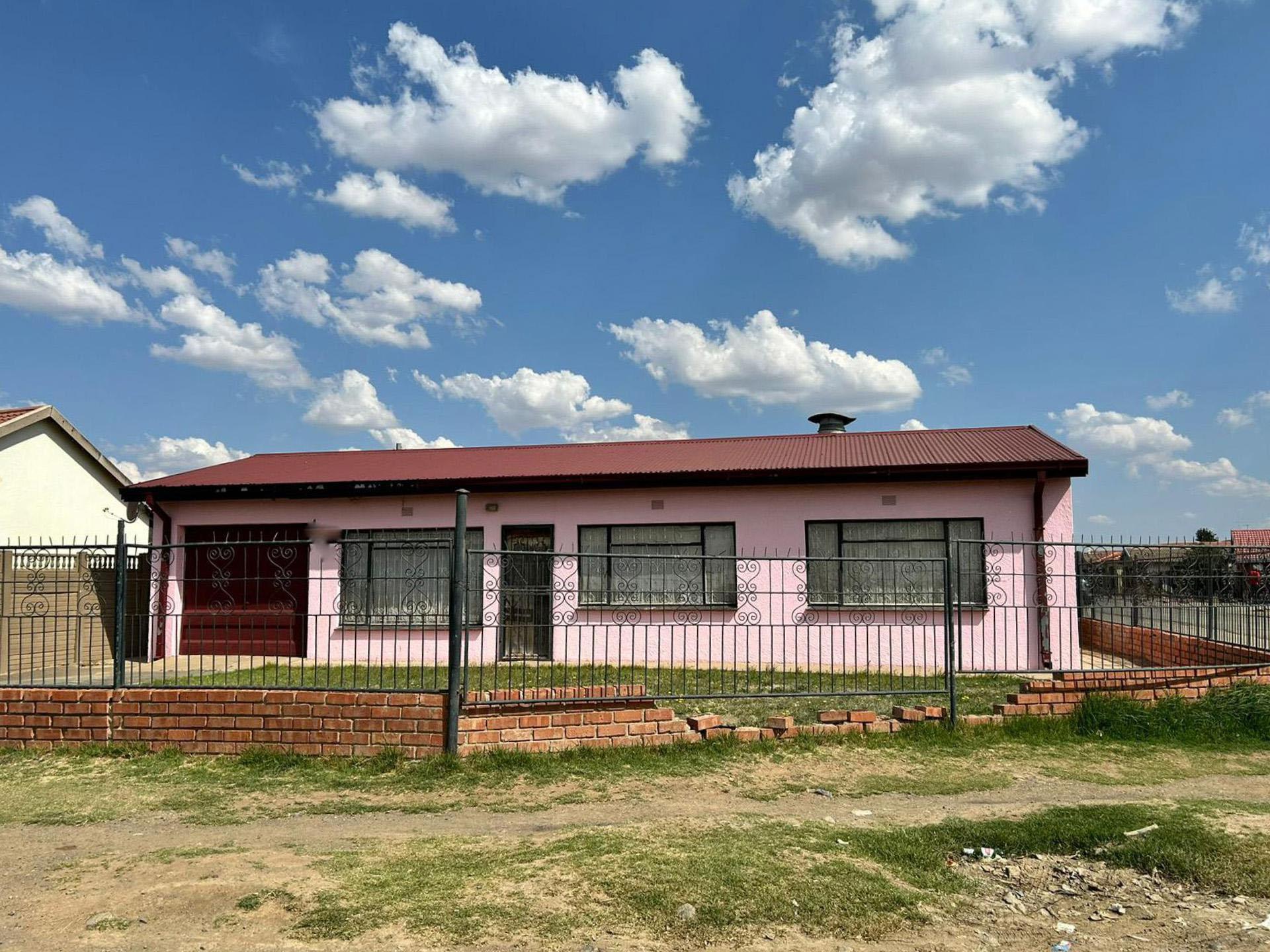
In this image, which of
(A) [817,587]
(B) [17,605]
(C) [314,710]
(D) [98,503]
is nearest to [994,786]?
(C) [314,710]

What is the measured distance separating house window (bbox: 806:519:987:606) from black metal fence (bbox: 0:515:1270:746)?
0.03 meters

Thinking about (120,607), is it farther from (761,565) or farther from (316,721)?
(761,565)

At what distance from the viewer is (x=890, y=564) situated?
40.5 ft

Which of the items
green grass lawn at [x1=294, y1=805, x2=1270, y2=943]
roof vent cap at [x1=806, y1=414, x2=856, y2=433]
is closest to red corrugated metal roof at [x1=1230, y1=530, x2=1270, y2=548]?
roof vent cap at [x1=806, y1=414, x2=856, y2=433]

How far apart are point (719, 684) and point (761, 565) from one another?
327 cm

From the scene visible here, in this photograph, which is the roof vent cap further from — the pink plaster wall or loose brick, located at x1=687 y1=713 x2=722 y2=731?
loose brick, located at x1=687 y1=713 x2=722 y2=731

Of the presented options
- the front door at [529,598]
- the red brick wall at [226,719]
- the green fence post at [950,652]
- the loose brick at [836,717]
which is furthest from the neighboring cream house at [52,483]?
the green fence post at [950,652]

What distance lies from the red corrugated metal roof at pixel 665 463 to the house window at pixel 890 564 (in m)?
0.83

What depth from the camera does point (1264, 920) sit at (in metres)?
3.86

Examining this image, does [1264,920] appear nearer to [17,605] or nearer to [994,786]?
[994,786]

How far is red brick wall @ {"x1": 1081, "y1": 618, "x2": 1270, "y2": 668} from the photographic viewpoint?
891 centimetres

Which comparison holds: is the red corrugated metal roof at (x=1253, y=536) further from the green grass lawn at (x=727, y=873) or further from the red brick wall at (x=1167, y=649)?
the green grass lawn at (x=727, y=873)

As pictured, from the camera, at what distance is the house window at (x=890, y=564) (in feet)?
39.5

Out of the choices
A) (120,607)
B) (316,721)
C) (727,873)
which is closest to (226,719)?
(316,721)
